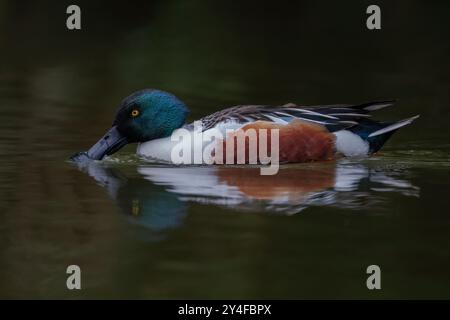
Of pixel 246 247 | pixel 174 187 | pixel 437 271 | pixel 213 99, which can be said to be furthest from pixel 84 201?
pixel 213 99

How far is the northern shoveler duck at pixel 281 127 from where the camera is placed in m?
9.10

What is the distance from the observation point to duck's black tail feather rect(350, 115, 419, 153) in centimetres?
938

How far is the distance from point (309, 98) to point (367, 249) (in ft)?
20.7

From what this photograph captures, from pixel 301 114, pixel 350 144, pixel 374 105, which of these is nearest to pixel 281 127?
pixel 301 114

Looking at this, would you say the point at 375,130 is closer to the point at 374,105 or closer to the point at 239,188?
the point at 374,105

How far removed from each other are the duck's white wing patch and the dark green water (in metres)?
0.17

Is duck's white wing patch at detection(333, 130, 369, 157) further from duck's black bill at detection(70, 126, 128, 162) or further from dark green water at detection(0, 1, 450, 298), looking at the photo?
duck's black bill at detection(70, 126, 128, 162)

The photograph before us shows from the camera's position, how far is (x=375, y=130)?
370 inches

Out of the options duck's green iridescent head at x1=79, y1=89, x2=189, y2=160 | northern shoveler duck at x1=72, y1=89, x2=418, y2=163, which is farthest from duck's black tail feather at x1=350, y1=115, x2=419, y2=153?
duck's green iridescent head at x1=79, y1=89, x2=189, y2=160

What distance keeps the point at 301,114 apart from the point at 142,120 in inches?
53.0

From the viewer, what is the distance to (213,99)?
12219 millimetres

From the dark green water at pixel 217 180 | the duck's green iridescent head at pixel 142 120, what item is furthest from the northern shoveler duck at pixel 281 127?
the dark green water at pixel 217 180

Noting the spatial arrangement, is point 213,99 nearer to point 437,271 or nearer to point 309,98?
point 309,98

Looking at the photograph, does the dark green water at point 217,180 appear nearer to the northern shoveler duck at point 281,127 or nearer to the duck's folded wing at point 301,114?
the northern shoveler duck at point 281,127
